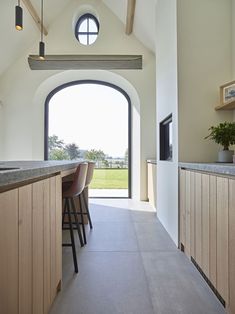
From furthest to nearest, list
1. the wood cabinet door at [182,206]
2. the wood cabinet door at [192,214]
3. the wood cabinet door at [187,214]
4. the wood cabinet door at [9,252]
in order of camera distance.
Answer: the wood cabinet door at [182,206]
the wood cabinet door at [187,214]
the wood cabinet door at [192,214]
the wood cabinet door at [9,252]

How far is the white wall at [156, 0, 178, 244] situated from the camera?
315cm

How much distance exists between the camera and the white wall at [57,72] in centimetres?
616

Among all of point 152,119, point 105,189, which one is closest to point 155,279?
point 152,119

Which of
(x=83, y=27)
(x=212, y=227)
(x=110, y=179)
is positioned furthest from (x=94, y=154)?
(x=212, y=227)

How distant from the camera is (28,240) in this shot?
4.12 ft

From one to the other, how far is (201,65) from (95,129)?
174 inches

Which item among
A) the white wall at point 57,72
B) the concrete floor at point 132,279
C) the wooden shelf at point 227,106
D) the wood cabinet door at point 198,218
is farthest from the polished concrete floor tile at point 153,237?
the white wall at point 57,72

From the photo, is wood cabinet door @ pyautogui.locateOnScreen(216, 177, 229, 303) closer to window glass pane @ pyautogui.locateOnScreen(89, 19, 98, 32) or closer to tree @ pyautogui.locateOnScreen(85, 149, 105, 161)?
tree @ pyautogui.locateOnScreen(85, 149, 105, 161)

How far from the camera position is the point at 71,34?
20.3 ft

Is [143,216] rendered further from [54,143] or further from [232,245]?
[54,143]

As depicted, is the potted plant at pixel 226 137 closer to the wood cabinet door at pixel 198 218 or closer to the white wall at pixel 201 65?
the white wall at pixel 201 65

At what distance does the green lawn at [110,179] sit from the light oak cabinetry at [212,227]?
4.23 meters

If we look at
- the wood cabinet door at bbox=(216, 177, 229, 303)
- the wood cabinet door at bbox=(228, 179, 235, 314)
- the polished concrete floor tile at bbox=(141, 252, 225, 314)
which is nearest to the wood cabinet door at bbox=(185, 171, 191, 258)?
the polished concrete floor tile at bbox=(141, 252, 225, 314)

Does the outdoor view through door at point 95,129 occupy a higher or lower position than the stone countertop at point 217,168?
higher
